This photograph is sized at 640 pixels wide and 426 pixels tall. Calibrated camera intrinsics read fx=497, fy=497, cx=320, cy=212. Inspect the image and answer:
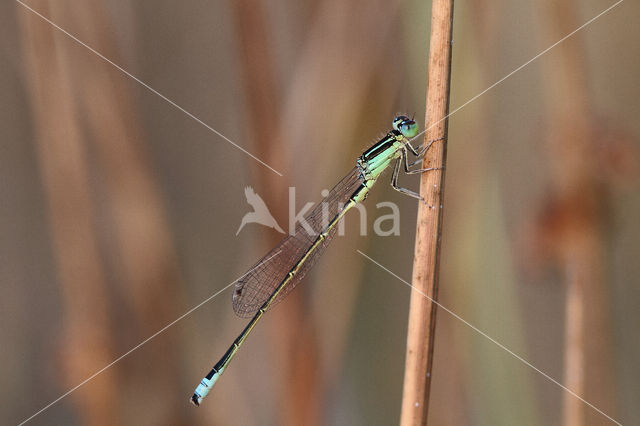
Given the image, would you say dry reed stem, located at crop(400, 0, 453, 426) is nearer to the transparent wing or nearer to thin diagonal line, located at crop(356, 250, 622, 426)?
thin diagonal line, located at crop(356, 250, 622, 426)

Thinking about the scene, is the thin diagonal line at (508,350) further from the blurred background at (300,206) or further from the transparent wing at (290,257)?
the transparent wing at (290,257)

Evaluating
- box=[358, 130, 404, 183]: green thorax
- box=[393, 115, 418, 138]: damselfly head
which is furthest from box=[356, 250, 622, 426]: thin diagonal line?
box=[393, 115, 418, 138]: damselfly head

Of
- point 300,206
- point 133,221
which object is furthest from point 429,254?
point 133,221

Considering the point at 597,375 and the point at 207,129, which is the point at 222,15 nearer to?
the point at 207,129

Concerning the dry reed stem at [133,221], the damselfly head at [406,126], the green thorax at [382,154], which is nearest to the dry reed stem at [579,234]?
the damselfly head at [406,126]

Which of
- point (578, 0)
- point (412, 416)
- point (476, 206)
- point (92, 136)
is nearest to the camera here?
point (412, 416)

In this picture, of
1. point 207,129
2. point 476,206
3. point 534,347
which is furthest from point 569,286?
point 207,129

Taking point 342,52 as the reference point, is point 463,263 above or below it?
below
